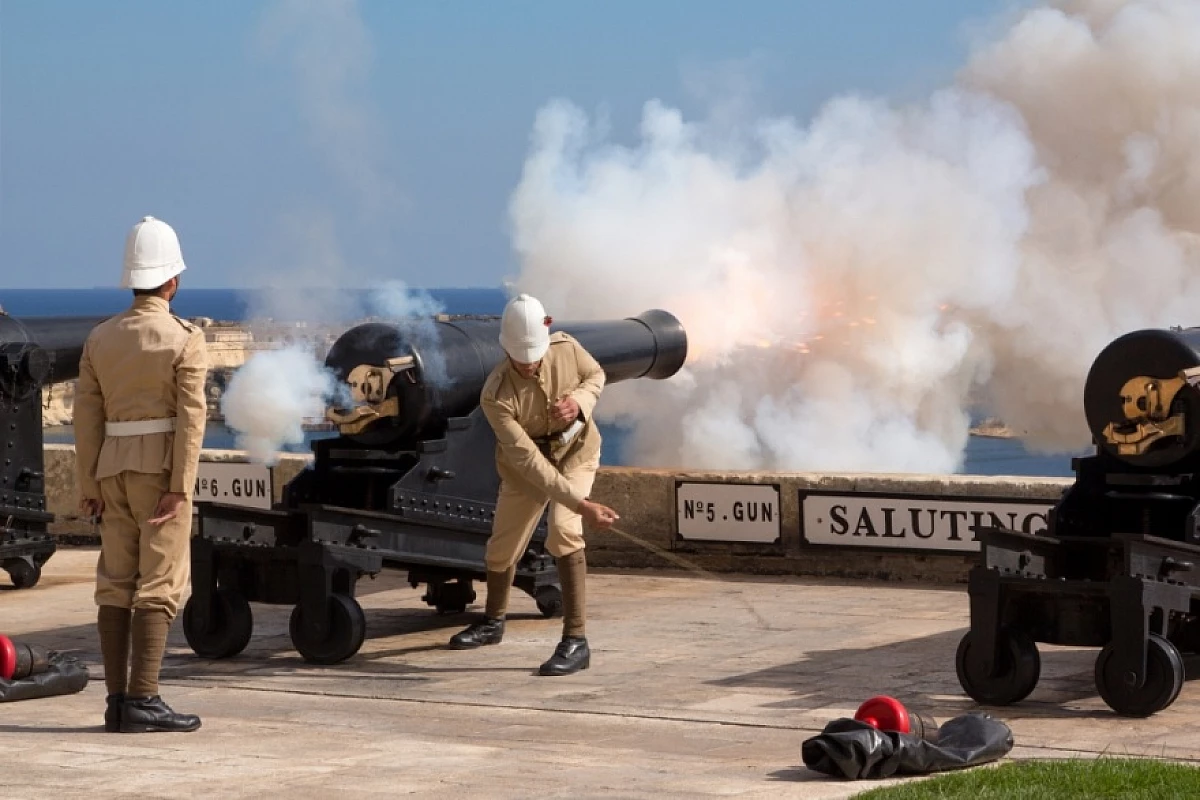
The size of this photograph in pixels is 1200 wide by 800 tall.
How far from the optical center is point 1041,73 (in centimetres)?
3441

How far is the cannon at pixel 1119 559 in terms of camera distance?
8.29m

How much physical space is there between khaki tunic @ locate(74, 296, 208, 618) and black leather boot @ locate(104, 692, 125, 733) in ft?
1.15

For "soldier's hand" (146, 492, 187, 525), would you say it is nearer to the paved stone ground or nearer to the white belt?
the white belt

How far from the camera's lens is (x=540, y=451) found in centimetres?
993

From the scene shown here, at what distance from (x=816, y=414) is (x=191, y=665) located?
20.4 m

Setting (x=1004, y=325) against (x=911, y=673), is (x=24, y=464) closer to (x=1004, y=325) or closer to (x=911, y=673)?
(x=911, y=673)

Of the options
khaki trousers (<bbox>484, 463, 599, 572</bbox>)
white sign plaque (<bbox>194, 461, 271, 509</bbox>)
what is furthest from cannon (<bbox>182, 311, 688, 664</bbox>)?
white sign plaque (<bbox>194, 461, 271, 509</bbox>)

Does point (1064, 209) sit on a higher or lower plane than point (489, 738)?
higher

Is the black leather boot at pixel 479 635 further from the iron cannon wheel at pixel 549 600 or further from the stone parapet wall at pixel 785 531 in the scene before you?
the stone parapet wall at pixel 785 531

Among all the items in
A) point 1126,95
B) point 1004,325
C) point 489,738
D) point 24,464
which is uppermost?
point 1126,95

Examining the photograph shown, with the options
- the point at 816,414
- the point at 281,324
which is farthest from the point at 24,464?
the point at 816,414

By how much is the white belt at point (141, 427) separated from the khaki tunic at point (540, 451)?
6.66 ft

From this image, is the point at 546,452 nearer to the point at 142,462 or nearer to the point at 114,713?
the point at 142,462

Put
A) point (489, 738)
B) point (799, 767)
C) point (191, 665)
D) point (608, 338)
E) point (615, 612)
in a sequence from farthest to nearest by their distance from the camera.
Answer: point (608, 338)
point (615, 612)
point (191, 665)
point (489, 738)
point (799, 767)
